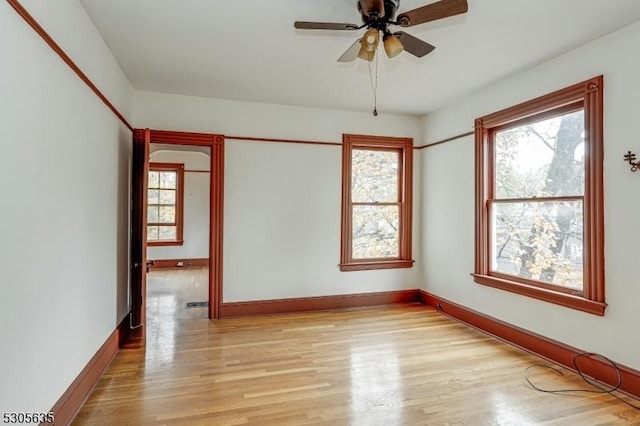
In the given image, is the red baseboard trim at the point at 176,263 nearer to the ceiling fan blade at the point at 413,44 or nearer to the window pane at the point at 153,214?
the window pane at the point at 153,214

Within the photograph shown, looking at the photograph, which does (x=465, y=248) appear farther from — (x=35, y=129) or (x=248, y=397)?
(x=35, y=129)

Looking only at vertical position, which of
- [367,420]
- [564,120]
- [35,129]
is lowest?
[367,420]

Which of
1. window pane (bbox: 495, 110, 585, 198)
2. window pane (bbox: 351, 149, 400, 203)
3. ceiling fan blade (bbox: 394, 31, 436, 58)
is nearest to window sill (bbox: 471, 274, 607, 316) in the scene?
window pane (bbox: 495, 110, 585, 198)

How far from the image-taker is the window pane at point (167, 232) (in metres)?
8.21

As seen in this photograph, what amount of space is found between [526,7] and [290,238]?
3.34m

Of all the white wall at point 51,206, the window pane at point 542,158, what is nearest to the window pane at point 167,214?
the white wall at point 51,206

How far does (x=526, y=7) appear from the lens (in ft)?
7.86

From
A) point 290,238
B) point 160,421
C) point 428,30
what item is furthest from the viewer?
point 290,238

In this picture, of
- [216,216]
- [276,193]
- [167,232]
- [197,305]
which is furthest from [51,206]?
[167,232]

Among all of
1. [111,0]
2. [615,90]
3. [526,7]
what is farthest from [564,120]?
[111,0]

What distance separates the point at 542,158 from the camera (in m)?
3.41

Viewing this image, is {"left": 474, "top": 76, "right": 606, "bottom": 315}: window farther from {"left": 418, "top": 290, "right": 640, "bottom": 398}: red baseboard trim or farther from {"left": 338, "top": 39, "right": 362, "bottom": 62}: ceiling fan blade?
{"left": 338, "top": 39, "right": 362, "bottom": 62}: ceiling fan blade

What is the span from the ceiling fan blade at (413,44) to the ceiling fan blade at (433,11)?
0.11 meters

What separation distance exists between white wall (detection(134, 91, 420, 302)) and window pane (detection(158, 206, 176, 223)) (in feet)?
14.9
